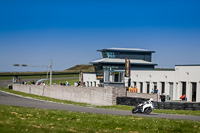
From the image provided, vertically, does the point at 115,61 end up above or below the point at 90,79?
above

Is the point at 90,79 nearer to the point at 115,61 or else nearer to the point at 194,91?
the point at 115,61

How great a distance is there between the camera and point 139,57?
100 metres

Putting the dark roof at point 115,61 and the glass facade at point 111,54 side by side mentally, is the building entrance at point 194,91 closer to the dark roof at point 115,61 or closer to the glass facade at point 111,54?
the dark roof at point 115,61

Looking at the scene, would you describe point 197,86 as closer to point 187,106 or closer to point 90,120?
point 187,106

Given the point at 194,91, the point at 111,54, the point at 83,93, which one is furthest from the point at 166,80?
the point at 111,54

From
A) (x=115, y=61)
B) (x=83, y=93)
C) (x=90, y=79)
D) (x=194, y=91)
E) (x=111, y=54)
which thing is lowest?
(x=83, y=93)

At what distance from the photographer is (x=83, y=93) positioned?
175 feet

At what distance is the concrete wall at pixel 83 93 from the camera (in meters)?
42.2

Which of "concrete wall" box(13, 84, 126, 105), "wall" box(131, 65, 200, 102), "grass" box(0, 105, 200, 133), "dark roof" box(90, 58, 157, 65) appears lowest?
"concrete wall" box(13, 84, 126, 105)

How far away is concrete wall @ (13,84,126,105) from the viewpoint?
42.2 meters

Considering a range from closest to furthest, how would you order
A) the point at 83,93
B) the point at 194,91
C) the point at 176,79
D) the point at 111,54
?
1. the point at 194,91
2. the point at 176,79
3. the point at 83,93
4. the point at 111,54

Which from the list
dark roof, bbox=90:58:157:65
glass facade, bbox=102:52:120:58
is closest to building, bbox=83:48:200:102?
dark roof, bbox=90:58:157:65

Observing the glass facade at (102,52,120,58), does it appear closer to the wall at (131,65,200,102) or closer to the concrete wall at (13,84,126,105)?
the concrete wall at (13,84,126,105)

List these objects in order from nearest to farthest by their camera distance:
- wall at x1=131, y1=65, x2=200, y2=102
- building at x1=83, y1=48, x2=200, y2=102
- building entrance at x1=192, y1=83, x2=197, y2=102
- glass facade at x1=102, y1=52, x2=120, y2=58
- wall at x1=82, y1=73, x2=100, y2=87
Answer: building entrance at x1=192, y1=83, x2=197, y2=102
wall at x1=131, y1=65, x2=200, y2=102
building at x1=83, y1=48, x2=200, y2=102
wall at x1=82, y1=73, x2=100, y2=87
glass facade at x1=102, y1=52, x2=120, y2=58
